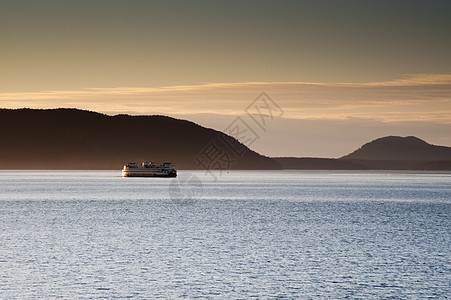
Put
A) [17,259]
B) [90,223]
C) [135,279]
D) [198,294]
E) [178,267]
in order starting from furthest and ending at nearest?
[90,223], [17,259], [178,267], [135,279], [198,294]

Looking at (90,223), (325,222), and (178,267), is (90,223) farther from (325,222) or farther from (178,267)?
(178,267)

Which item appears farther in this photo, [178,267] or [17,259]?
[17,259]

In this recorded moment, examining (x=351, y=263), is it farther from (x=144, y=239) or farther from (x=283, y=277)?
(x=144, y=239)

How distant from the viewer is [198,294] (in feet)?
106

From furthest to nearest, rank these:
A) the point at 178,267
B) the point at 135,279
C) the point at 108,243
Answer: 1. the point at 108,243
2. the point at 178,267
3. the point at 135,279

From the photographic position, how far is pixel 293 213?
87.7 metres

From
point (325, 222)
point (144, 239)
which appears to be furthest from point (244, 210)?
point (144, 239)

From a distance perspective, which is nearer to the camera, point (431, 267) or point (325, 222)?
point (431, 267)

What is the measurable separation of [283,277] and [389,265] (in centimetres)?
809

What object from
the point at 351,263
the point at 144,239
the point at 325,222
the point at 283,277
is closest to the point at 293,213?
the point at 325,222

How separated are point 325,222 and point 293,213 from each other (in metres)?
14.5

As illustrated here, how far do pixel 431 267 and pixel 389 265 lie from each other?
243cm

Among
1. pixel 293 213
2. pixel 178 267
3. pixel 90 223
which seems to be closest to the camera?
pixel 178 267

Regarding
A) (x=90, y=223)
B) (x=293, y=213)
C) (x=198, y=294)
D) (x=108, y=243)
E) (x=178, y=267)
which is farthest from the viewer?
(x=293, y=213)
